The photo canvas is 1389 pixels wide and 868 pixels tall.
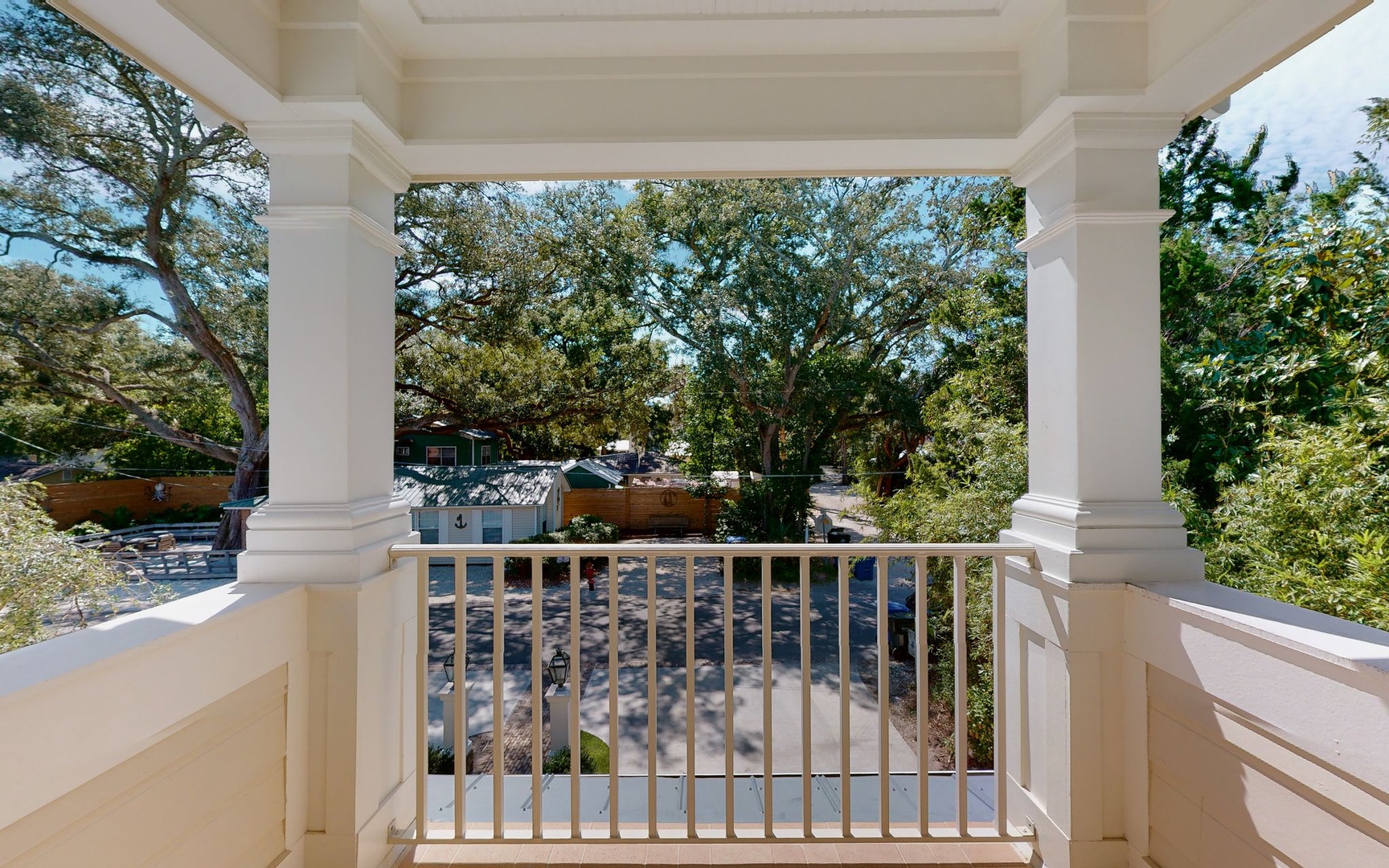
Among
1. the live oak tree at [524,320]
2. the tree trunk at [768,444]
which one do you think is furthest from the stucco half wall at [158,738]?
the tree trunk at [768,444]

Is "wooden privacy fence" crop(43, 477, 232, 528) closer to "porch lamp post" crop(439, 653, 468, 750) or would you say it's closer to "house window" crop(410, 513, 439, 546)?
"porch lamp post" crop(439, 653, 468, 750)

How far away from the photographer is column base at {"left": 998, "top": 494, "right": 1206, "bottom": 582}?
1.49 metres

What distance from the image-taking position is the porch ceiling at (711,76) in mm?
1471

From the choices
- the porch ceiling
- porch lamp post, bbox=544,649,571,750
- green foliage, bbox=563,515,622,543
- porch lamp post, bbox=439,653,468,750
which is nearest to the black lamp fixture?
porch lamp post, bbox=544,649,571,750

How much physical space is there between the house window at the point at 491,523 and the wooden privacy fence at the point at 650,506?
122 cm

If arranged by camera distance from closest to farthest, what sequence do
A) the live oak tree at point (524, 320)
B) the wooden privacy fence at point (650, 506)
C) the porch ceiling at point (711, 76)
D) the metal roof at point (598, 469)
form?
the porch ceiling at point (711, 76) → the live oak tree at point (524, 320) → the metal roof at point (598, 469) → the wooden privacy fence at point (650, 506)

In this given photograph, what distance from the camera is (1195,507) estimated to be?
3.93 m

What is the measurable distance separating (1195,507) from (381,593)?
4847 mm

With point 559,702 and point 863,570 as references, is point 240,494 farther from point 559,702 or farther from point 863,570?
point 863,570

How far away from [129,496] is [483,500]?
14.2 feet

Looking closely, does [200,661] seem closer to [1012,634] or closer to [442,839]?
[442,839]

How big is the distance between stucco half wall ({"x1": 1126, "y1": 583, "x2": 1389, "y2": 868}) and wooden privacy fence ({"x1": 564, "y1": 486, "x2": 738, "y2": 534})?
21.9 feet

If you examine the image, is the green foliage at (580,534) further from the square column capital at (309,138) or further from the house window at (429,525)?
the square column capital at (309,138)

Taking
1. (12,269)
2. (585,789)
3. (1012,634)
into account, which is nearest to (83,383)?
(12,269)
